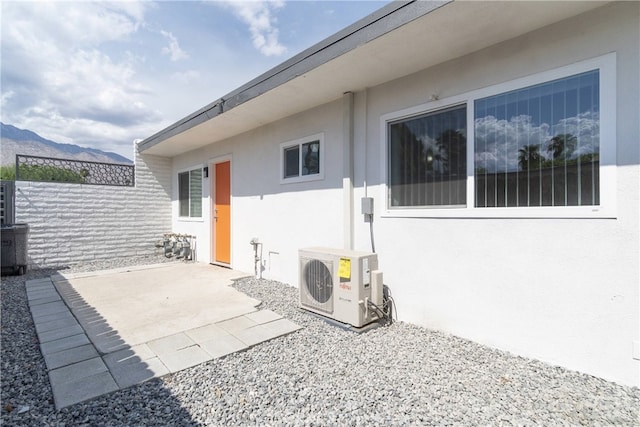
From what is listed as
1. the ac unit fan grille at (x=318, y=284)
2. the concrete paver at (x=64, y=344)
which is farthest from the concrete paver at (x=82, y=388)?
the ac unit fan grille at (x=318, y=284)

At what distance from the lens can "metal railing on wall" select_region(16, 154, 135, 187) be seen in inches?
262

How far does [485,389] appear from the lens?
2.15 meters

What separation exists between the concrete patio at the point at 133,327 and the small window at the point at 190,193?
260 cm

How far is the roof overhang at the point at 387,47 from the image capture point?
230 centimetres


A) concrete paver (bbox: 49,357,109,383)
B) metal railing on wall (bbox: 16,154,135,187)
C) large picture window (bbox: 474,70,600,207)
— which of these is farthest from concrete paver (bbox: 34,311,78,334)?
metal railing on wall (bbox: 16,154,135,187)

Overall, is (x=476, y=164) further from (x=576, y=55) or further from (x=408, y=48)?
(x=408, y=48)

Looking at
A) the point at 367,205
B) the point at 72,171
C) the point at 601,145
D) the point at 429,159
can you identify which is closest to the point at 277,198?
the point at 367,205

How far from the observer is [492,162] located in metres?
2.89

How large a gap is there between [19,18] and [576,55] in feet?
23.4

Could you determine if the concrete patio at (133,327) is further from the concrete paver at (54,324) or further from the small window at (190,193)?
the small window at (190,193)

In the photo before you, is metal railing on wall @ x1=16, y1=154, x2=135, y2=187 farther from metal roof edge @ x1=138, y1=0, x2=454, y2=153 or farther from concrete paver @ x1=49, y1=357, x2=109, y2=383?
concrete paver @ x1=49, y1=357, x2=109, y2=383

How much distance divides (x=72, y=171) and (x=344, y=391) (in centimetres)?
855

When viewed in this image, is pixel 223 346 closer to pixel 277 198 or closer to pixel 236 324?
pixel 236 324

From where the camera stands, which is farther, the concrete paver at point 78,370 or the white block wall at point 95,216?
the white block wall at point 95,216
